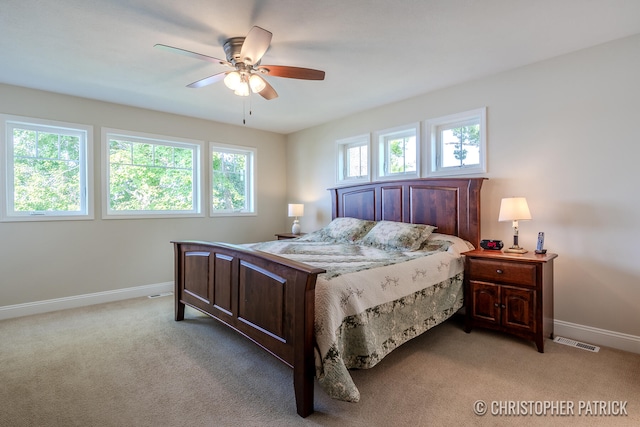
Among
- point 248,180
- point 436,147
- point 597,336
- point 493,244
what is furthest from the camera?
point 248,180

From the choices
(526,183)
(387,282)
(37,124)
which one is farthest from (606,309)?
(37,124)

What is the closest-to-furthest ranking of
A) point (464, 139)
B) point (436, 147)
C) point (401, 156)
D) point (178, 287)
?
point (178, 287)
point (464, 139)
point (436, 147)
point (401, 156)

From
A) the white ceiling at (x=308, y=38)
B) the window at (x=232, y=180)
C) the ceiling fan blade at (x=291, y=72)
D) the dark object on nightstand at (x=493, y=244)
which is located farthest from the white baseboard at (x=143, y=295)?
the ceiling fan blade at (x=291, y=72)

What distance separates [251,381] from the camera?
7.22ft

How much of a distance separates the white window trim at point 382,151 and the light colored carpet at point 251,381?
190 cm

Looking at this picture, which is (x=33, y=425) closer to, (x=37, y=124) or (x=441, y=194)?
(x=37, y=124)

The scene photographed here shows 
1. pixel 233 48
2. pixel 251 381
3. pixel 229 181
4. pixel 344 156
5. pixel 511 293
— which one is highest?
pixel 233 48

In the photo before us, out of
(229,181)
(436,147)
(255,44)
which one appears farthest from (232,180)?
(255,44)

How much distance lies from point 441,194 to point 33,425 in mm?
3672

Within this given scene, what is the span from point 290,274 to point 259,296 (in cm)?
44

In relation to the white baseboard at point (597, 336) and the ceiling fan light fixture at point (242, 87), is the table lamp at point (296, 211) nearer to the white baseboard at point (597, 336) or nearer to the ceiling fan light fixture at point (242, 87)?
the ceiling fan light fixture at point (242, 87)

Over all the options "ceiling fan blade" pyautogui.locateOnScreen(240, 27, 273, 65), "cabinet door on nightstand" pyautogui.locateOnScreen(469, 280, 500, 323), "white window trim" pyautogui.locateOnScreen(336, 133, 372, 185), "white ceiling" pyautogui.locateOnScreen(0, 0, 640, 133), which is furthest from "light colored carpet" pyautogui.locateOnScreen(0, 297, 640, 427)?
"white ceiling" pyautogui.locateOnScreen(0, 0, 640, 133)

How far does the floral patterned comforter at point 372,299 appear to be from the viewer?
71.2 inches

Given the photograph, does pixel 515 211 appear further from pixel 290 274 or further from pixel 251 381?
pixel 251 381
